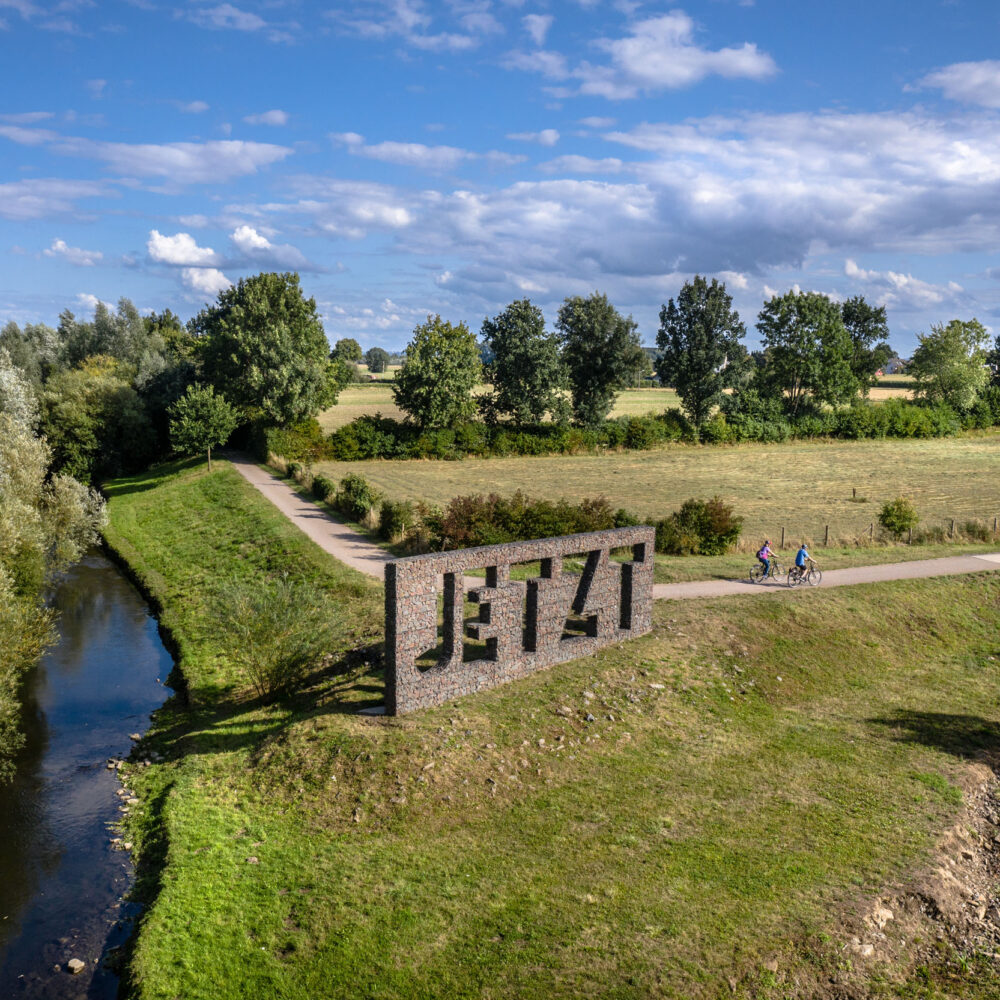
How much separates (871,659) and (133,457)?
162 ft

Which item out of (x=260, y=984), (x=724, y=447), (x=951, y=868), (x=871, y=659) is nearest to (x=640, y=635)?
(x=871, y=659)

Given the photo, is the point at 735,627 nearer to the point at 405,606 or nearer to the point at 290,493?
the point at 405,606

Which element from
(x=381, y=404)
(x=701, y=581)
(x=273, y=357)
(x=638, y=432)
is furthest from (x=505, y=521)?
(x=381, y=404)

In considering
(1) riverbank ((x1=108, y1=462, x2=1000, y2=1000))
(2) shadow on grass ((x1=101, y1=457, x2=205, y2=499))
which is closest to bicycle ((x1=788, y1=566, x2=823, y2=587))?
(1) riverbank ((x1=108, y1=462, x2=1000, y2=1000))

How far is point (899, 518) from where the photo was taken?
33.3 m

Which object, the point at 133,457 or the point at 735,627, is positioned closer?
the point at 735,627

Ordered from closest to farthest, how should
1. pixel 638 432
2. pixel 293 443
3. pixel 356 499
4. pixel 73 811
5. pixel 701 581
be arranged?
1. pixel 73 811
2. pixel 701 581
3. pixel 356 499
4. pixel 293 443
5. pixel 638 432

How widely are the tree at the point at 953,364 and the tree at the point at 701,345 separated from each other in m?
30.0

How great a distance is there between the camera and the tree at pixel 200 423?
47281 millimetres

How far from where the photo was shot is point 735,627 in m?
21.0

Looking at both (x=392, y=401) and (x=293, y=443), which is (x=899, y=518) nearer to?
(x=293, y=443)

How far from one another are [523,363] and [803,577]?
3714 centimetres

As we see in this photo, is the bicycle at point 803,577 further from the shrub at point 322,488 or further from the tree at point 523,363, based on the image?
the tree at point 523,363

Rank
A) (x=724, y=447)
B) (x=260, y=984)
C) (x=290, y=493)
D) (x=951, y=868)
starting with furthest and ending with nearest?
(x=724, y=447) → (x=290, y=493) → (x=951, y=868) → (x=260, y=984)
